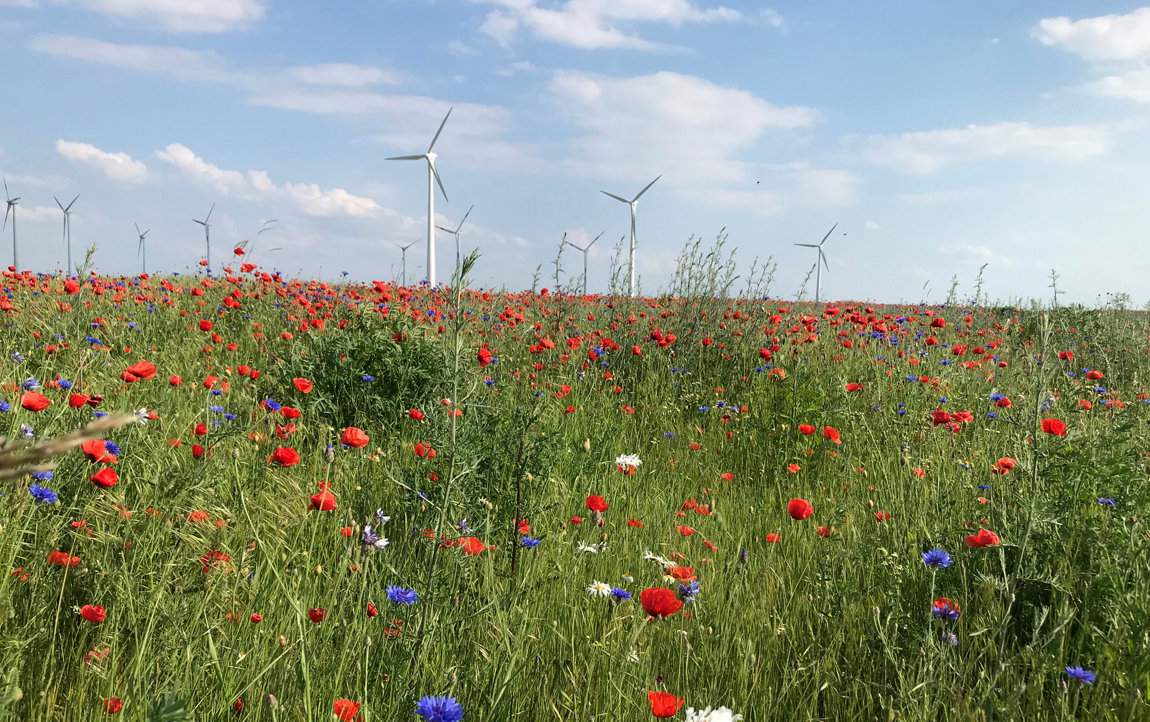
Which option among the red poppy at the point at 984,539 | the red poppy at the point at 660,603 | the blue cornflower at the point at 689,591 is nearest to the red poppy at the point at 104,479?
the red poppy at the point at 660,603

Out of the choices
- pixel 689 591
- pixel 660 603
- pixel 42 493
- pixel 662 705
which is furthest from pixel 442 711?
pixel 42 493

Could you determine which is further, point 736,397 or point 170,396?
point 736,397

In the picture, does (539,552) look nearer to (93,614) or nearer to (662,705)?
(662,705)

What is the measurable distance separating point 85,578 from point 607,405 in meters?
3.44

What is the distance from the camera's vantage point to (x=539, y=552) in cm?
279

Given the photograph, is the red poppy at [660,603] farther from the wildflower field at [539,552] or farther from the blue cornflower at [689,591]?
the blue cornflower at [689,591]

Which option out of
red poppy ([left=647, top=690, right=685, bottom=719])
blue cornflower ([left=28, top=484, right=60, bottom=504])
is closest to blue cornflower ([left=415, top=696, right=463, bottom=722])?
red poppy ([left=647, top=690, right=685, bottom=719])

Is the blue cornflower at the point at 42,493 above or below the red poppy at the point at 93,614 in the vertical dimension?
above

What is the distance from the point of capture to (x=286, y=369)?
486cm

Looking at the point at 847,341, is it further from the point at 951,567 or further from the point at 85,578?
the point at 85,578

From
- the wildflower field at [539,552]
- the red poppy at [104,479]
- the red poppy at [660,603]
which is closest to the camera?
the red poppy at [660,603]

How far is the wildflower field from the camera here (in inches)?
77.0

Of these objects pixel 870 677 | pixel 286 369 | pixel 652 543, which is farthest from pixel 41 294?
pixel 870 677

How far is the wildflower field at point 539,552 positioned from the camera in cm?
196
